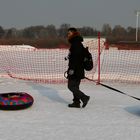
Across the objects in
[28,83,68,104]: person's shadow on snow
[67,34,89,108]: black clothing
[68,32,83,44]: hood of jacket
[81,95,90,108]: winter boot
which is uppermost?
[68,32,83,44]: hood of jacket

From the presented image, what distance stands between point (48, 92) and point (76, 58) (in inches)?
105

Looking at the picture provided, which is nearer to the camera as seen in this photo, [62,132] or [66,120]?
[62,132]

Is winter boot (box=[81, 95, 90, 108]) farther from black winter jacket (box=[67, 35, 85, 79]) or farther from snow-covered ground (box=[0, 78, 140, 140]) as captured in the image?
black winter jacket (box=[67, 35, 85, 79])

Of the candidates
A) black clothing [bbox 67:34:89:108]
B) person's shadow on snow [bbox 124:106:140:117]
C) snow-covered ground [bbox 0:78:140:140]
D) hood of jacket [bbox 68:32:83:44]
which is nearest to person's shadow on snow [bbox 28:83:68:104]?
snow-covered ground [bbox 0:78:140:140]

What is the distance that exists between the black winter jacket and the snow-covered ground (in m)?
0.68

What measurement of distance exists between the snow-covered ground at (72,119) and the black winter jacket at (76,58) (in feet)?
2.24

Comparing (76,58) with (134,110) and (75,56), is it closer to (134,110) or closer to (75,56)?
(75,56)

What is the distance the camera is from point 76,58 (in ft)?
22.4

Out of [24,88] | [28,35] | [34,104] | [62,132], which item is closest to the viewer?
[62,132]

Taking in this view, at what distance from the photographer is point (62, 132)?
542 centimetres

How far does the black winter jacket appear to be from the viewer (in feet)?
22.4

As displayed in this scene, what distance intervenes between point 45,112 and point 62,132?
145cm

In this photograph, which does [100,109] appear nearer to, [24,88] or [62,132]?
[62,132]

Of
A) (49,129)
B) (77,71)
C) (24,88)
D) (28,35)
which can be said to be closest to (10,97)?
(77,71)
